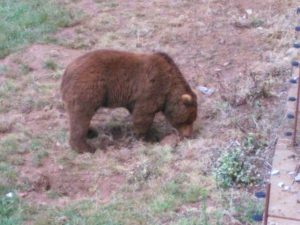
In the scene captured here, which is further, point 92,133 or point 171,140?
point 92,133

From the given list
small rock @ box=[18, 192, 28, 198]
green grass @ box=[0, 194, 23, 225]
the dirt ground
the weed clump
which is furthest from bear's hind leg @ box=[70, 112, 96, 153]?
the weed clump

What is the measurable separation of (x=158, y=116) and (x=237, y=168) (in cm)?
247

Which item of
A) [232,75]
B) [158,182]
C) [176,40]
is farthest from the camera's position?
[176,40]

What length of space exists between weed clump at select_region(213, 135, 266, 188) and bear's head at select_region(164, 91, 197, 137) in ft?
3.82

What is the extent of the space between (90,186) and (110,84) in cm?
137

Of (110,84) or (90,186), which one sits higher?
(110,84)

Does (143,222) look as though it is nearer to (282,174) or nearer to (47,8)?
(282,174)

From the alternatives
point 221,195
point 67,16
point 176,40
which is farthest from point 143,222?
point 67,16

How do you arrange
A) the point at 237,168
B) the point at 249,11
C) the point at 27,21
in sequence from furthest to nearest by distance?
the point at 249,11 < the point at 27,21 < the point at 237,168

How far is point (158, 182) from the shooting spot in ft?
25.3

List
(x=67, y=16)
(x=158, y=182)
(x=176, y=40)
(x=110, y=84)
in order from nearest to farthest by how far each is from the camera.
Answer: (x=158, y=182)
(x=110, y=84)
(x=176, y=40)
(x=67, y=16)

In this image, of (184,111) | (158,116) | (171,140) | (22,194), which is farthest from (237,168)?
(158,116)

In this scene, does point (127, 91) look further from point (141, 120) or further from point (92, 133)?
point (92, 133)

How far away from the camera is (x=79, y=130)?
8648 millimetres
